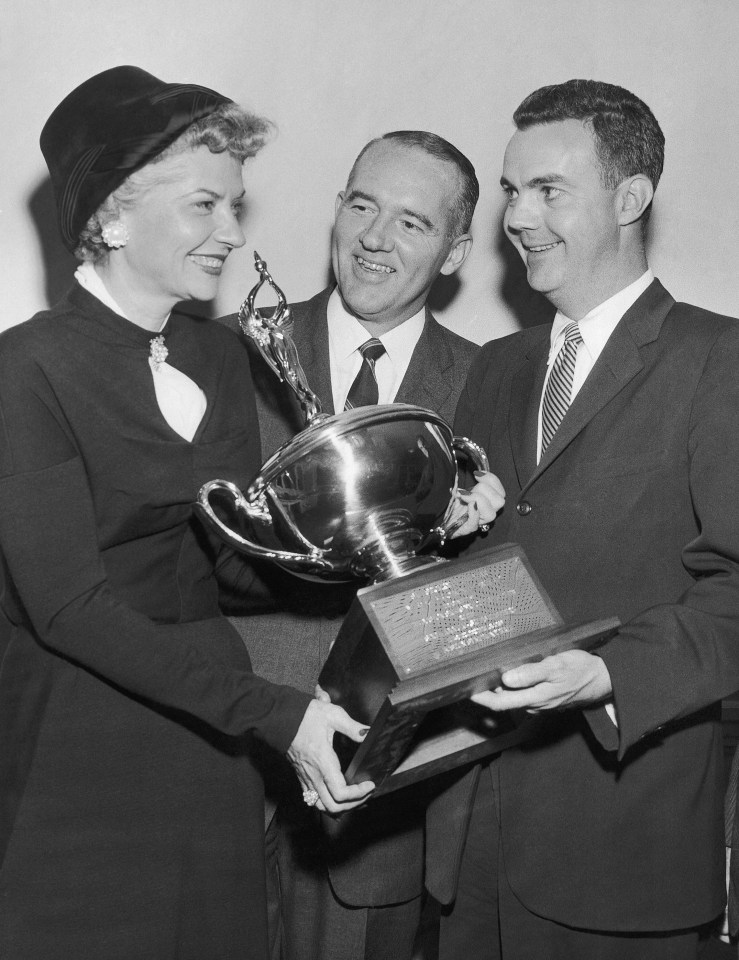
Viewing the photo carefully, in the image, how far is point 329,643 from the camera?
5.53 ft

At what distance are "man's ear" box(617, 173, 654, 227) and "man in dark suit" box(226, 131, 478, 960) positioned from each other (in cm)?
36

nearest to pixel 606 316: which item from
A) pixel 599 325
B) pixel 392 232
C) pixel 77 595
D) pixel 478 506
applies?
pixel 599 325

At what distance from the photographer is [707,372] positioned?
4.45ft

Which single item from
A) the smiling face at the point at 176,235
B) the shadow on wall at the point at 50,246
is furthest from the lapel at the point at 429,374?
the shadow on wall at the point at 50,246

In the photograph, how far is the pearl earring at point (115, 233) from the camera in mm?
1301

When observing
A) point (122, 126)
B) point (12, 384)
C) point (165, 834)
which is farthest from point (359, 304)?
point (165, 834)

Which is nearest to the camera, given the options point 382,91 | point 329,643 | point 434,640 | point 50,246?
point 434,640

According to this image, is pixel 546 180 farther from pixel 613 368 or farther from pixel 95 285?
pixel 95 285

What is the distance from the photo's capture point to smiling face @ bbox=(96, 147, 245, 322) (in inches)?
51.6

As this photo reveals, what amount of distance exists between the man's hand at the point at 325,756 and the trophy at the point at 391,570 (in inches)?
0.7

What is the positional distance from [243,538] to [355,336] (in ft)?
2.00

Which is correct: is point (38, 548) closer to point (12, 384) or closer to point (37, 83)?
point (12, 384)

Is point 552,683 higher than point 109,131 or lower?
lower

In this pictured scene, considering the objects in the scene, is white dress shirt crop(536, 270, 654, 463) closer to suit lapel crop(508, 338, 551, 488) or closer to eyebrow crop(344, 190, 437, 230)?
suit lapel crop(508, 338, 551, 488)
